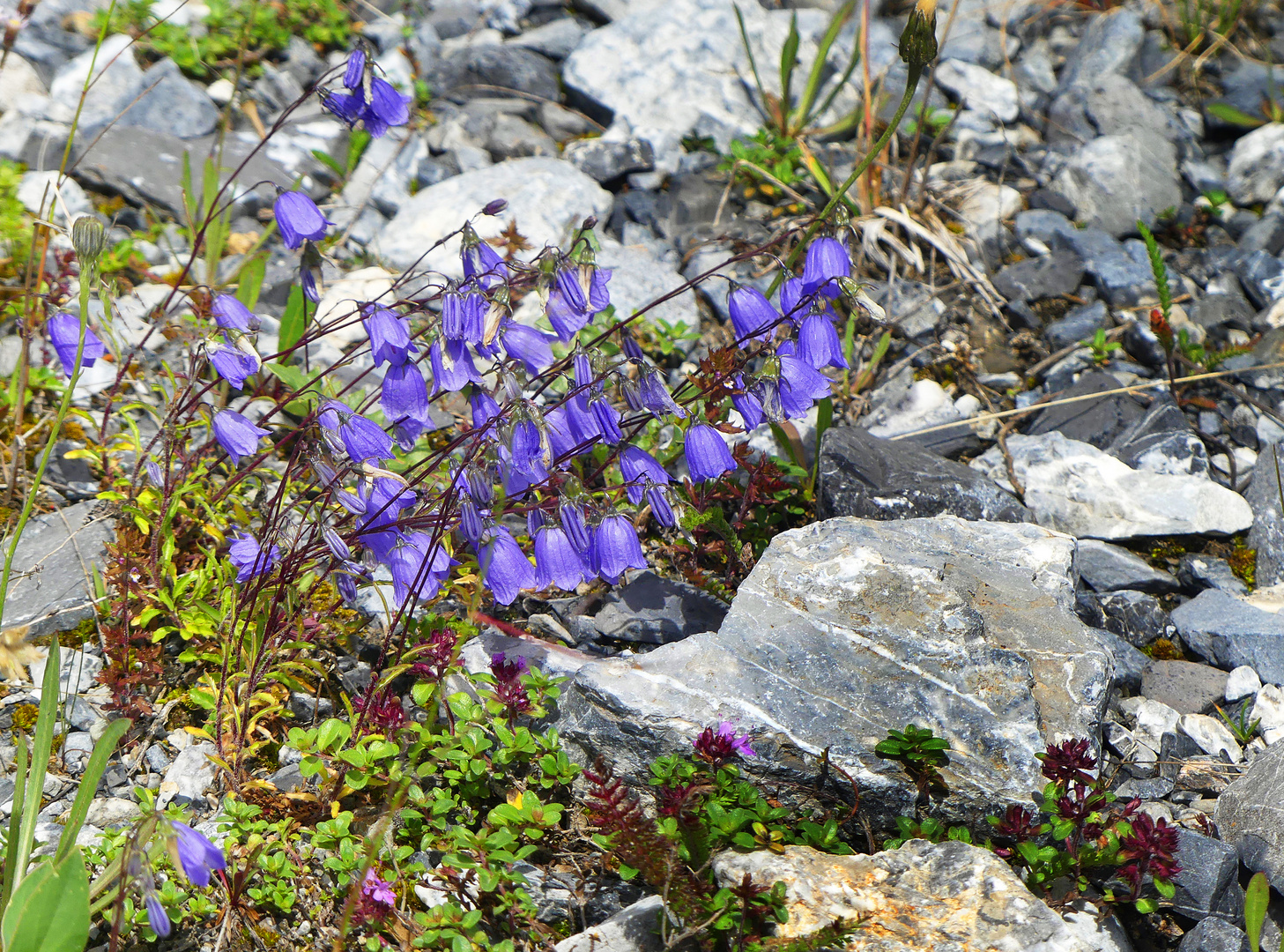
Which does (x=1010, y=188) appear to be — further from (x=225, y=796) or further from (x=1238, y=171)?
(x=225, y=796)

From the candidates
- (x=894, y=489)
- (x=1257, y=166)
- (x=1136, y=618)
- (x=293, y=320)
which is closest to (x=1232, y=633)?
(x=1136, y=618)

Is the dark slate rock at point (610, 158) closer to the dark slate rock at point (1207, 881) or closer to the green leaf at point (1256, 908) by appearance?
the dark slate rock at point (1207, 881)

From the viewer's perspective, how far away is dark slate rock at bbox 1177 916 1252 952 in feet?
8.25

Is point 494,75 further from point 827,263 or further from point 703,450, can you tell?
point 703,450

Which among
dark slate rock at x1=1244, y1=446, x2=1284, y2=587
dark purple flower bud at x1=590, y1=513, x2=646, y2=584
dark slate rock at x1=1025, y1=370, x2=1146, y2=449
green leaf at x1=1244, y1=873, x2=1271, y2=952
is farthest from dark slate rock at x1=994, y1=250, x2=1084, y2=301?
green leaf at x1=1244, y1=873, x2=1271, y2=952

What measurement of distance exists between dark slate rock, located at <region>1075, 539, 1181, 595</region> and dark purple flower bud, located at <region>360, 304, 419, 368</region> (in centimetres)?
261

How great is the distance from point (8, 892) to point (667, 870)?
1.50 metres

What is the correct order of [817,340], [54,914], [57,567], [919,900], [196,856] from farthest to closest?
[57,567] → [817,340] → [919,900] → [54,914] → [196,856]

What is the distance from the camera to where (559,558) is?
275 centimetres

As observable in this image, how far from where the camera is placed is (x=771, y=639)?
3092 mm

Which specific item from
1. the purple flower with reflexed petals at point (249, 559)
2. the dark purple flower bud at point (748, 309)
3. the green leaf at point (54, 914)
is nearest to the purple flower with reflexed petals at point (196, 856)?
the green leaf at point (54, 914)

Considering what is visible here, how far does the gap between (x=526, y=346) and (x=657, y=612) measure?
1.07 m

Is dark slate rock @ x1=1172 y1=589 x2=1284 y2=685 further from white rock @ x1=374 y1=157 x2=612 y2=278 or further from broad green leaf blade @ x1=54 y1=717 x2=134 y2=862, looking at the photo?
broad green leaf blade @ x1=54 y1=717 x2=134 y2=862

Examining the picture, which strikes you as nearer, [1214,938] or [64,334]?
[1214,938]
